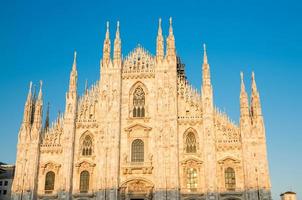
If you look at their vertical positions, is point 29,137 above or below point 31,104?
below

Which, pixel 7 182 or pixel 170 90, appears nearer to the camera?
pixel 170 90

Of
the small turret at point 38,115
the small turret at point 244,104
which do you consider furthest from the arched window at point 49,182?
the small turret at point 244,104

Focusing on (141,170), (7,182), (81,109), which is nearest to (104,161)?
(141,170)

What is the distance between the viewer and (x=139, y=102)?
155 feet

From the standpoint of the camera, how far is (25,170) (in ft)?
147

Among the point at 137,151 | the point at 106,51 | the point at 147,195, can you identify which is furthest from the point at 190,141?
the point at 106,51

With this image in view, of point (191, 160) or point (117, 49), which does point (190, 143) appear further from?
point (117, 49)

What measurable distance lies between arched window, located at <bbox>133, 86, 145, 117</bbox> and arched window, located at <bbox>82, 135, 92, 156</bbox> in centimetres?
615

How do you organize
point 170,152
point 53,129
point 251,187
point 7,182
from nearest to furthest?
1. point 251,187
2. point 170,152
3. point 53,129
4. point 7,182

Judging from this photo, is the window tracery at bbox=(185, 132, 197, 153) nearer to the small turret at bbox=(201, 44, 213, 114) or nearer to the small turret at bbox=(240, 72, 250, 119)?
the small turret at bbox=(201, 44, 213, 114)

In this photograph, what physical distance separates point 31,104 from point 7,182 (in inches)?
992

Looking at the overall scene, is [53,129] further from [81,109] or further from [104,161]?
[104,161]

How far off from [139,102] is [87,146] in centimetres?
808

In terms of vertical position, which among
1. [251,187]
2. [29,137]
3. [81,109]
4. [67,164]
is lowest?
[251,187]
